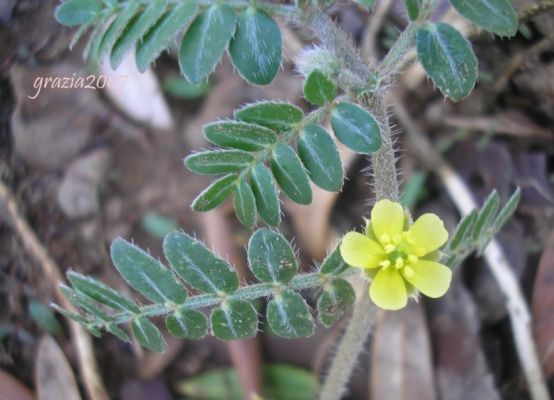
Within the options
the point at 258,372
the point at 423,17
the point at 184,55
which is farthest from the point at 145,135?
the point at 423,17

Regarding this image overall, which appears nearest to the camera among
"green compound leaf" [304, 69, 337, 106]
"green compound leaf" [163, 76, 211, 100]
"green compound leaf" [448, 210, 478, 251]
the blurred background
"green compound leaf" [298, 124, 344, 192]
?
"green compound leaf" [304, 69, 337, 106]

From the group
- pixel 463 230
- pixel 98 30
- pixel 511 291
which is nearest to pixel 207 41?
pixel 98 30

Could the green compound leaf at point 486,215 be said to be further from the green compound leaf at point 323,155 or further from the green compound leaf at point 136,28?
the green compound leaf at point 136,28

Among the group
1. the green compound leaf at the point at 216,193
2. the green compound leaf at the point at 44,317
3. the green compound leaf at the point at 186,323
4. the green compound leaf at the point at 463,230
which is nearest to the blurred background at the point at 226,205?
the green compound leaf at the point at 44,317

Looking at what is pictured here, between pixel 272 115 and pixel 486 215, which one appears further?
pixel 486 215

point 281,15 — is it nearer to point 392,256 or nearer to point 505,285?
point 392,256

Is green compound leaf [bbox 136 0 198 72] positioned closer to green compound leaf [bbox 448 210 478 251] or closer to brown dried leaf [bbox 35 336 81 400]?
green compound leaf [bbox 448 210 478 251]

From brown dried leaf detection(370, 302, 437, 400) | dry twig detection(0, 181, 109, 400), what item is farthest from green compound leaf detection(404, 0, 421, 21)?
dry twig detection(0, 181, 109, 400)

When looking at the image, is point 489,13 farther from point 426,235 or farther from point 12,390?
point 12,390
